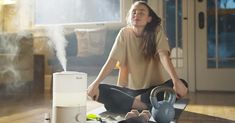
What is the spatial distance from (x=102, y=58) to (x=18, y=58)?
81cm

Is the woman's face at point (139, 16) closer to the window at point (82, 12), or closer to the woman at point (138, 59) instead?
the woman at point (138, 59)

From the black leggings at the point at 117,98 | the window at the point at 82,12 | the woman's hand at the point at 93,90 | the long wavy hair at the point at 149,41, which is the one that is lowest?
the black leggings at the point at 117,98

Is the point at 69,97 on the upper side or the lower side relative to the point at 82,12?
lower

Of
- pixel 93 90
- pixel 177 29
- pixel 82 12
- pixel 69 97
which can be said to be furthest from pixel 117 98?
pixel 82 12

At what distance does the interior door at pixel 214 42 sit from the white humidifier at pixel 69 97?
2323 mm

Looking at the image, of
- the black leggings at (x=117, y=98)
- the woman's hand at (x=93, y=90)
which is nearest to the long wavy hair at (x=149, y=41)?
the black leggings at (x=117, y=98)

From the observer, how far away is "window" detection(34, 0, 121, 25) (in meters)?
3.40

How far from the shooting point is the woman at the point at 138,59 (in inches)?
69.1

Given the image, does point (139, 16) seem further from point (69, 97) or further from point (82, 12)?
point (82, 12)

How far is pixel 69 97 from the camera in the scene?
1112 millimetres

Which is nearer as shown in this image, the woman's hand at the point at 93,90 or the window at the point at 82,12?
the woman's hand at the point at 93,90

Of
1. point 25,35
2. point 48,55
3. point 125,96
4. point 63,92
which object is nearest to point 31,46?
point 25,35

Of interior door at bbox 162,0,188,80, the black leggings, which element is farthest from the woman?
interior door at bbox 162,0,188,80

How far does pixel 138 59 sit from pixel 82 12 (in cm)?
181
